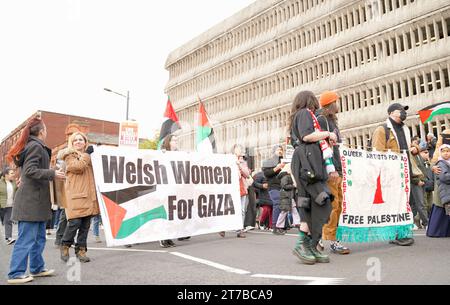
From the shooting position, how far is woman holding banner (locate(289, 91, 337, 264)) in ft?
16.6

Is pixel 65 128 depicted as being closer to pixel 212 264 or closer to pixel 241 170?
pixel 241 170

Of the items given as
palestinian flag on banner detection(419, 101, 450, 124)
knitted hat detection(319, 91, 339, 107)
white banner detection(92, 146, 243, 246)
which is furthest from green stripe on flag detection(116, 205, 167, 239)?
palestinian flag on banner detection(419, 101, 450, 124)

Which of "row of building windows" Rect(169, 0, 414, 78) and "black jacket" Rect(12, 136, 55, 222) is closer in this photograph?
"black jacket" Rect(12, 136, 55, 222)

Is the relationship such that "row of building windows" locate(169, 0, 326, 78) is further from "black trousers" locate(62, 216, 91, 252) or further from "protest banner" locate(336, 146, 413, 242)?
"black trousers" locate(62, 216, 91, 252)

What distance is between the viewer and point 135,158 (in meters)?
7.49

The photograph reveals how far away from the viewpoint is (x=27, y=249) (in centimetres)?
455

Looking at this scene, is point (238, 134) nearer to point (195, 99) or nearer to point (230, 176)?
point (195, 99)

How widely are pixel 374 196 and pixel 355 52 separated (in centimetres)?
3618

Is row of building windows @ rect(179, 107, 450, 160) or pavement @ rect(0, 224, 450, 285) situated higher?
row of building windows @ rect(179, 107, 450, 160)

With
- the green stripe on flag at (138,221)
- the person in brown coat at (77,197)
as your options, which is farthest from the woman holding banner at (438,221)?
the person in brown coat at (77,197)

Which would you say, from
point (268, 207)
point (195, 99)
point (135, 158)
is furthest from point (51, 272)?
point (195, 99)

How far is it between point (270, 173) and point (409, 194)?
4094mm

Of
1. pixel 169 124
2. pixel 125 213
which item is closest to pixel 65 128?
pixel 169 124

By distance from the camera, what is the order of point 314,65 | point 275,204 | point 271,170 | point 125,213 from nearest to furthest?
1. point 125,213
2. point 275,204
3. point 271,170
4. point 314,65
